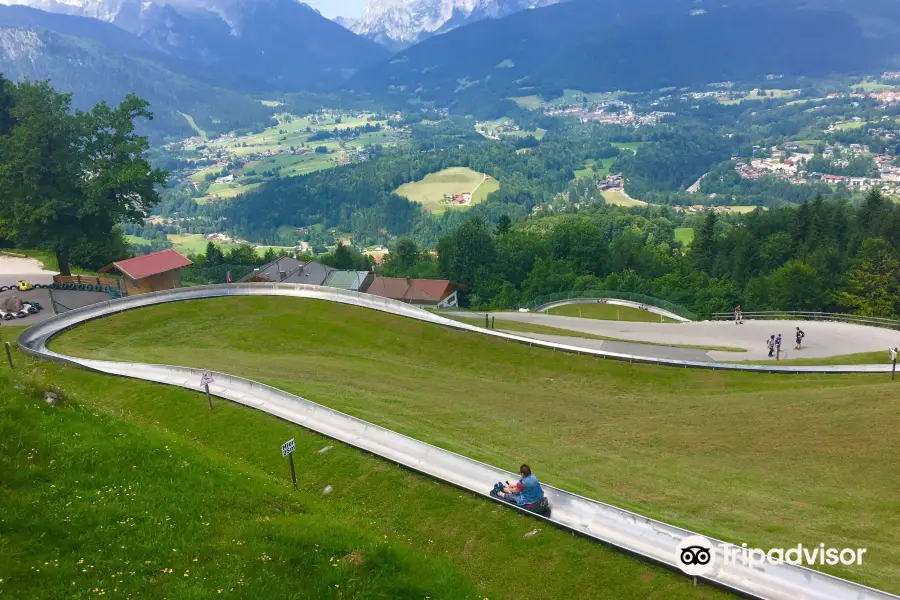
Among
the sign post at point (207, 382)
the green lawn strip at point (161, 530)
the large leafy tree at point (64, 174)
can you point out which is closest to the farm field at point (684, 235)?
the large leafy tree at point (64, 174)

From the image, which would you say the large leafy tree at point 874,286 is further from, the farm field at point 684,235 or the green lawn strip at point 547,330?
the farm field at point 684,235

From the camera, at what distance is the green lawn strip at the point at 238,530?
14.0 m

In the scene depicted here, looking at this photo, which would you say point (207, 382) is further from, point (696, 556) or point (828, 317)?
point (828, 317)

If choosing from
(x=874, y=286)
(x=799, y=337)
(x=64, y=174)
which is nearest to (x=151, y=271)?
(x=64, y=174)

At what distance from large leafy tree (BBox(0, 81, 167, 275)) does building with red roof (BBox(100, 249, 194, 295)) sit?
39.8 ft

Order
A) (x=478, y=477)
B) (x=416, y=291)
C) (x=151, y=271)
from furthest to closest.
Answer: (x=416, y=291) → (x=151, y=271) → (x=478, y=477)

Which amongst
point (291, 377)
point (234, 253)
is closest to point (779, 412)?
point (291, 377)

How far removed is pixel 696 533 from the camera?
17188 millimetres

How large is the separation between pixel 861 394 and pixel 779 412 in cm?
491

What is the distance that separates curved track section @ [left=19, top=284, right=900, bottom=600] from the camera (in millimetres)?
15086

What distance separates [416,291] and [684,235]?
324ft

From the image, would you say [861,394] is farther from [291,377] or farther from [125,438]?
[125,438]

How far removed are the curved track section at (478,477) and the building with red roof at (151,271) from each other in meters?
16.6

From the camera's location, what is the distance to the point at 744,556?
16078mm
